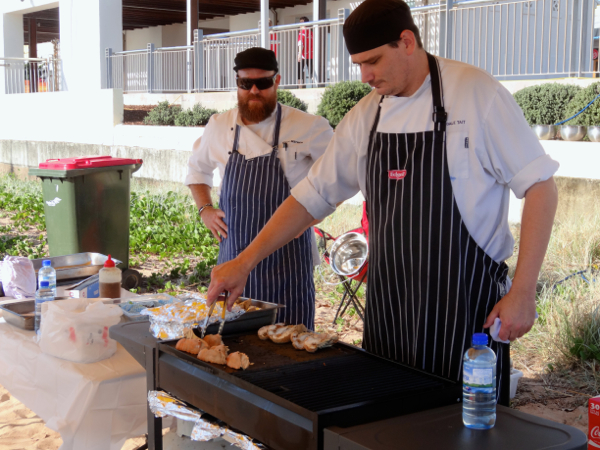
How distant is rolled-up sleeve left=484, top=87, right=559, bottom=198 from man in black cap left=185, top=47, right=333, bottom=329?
1.41 m

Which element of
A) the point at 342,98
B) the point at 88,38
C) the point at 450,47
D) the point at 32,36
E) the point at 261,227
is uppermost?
the point at 32,36

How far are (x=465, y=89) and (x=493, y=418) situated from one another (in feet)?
3.44

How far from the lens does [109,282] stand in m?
2.96

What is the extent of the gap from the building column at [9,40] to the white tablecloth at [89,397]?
61.1 feet

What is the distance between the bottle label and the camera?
1524mm

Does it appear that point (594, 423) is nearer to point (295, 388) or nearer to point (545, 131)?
point (295, 388)

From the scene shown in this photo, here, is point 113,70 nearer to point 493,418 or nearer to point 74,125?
point 74,125

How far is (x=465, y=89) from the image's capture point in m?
2.09

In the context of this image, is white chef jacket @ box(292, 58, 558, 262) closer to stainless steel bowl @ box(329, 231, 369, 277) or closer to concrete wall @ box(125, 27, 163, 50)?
stainless steel bowl @ box(329, 231, 369, 277)

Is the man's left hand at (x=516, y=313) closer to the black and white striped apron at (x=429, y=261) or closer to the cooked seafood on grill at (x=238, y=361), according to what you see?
the black and white striped apron at (x=429, y=261)

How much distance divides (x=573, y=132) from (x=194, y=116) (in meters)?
8.18

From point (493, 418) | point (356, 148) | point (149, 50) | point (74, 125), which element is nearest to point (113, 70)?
point (149, 50)

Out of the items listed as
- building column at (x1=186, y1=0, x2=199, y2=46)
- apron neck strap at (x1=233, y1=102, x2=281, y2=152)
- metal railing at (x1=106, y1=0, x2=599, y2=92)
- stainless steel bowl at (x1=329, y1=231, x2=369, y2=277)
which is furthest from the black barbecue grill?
building column at (x1=186, y1=0, x2=199, y2=46)

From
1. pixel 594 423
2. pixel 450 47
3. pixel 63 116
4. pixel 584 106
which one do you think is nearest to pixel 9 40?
pixel 63 116
